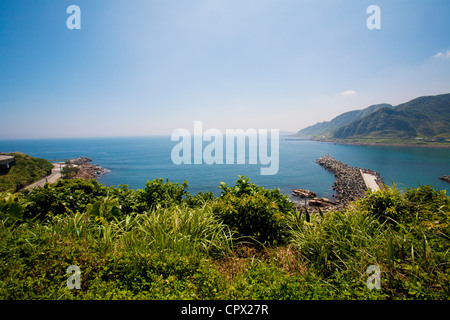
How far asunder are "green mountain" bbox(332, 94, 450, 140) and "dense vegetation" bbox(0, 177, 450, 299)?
181 metres

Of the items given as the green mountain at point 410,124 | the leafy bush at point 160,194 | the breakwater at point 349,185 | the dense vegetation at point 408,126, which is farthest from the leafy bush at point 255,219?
the green mountain at point 410,124

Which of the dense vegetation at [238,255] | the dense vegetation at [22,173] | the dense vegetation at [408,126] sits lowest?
the dense vegetation at [22,173]

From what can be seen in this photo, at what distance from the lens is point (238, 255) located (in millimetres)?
3535

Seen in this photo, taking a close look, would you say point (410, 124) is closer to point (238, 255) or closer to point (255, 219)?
point (255, 219)

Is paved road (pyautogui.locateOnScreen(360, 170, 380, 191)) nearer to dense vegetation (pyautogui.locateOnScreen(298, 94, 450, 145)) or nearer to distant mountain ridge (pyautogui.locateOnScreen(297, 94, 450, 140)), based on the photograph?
dense vegetation (pyautogui.locateOnScreen(298, 94, 450, 145))

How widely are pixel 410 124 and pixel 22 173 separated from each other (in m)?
226

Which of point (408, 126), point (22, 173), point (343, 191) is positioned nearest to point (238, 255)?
point (343, 191)

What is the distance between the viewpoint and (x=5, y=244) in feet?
8.80

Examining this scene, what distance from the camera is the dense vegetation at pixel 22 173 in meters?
38.5

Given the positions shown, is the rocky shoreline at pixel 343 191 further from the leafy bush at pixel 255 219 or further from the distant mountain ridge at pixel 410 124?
the distant mountain ridge at pixel 410 124

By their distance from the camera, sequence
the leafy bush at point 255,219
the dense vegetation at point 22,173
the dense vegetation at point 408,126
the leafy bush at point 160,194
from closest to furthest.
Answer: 1. the leafy bush at point 255,219
2. the leafy bush at point 160,194
3. the dense vegetation at point 22,173
4. the dense vegetation at point 408,126

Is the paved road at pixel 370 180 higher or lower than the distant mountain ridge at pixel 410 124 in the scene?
lower

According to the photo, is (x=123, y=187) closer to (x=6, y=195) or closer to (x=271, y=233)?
(x=6, y=195)

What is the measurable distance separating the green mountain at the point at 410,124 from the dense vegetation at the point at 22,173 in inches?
7856
